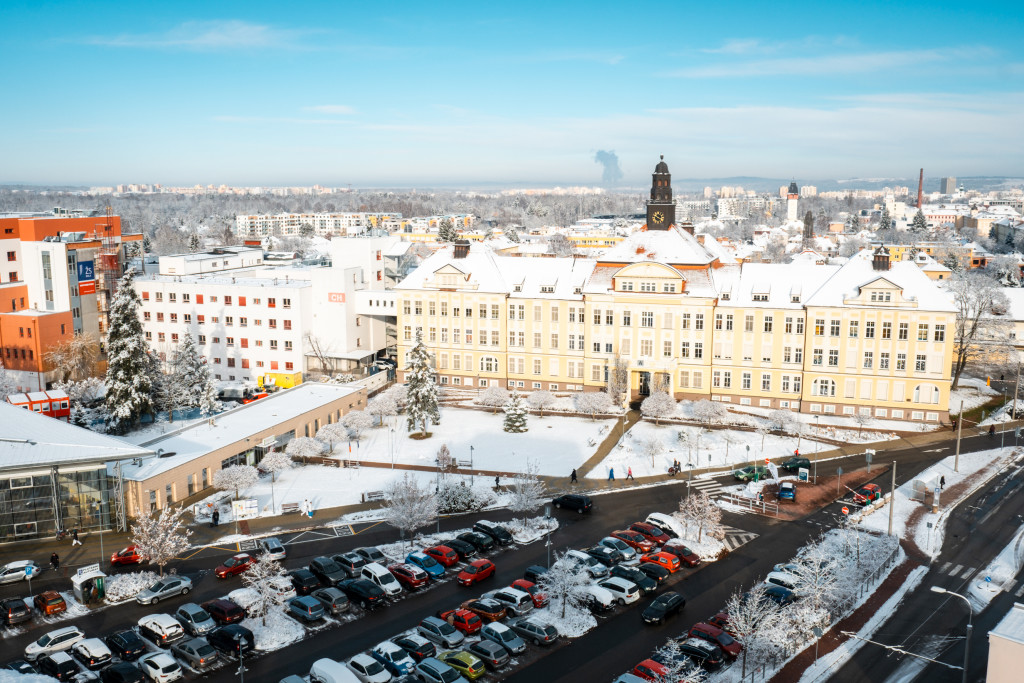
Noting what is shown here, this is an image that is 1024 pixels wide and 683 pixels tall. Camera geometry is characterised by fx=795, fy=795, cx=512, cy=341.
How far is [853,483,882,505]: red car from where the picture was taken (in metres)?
47.8

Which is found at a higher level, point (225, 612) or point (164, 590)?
point (225, 612)

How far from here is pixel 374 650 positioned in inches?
1241

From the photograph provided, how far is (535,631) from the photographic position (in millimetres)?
33000

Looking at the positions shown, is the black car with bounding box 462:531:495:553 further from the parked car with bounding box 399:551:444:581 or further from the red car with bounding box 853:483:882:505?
the red car with bounding box 853:483:882:505

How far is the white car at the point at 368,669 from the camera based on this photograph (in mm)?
29812

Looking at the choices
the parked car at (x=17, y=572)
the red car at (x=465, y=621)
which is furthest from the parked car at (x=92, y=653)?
the red car at (x=465, y=621)

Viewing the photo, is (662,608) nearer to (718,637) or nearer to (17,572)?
(718,637)

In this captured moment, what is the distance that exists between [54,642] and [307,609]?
9.90 meters

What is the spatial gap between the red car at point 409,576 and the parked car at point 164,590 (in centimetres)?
950

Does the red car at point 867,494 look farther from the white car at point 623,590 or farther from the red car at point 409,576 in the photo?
the red car at point 409,576

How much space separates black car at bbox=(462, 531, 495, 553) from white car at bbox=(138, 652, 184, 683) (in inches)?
608

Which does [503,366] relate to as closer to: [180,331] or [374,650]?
[180,331]

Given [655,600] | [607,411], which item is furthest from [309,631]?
[607,411]

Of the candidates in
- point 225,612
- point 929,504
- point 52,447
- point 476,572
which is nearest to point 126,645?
point 225,612
